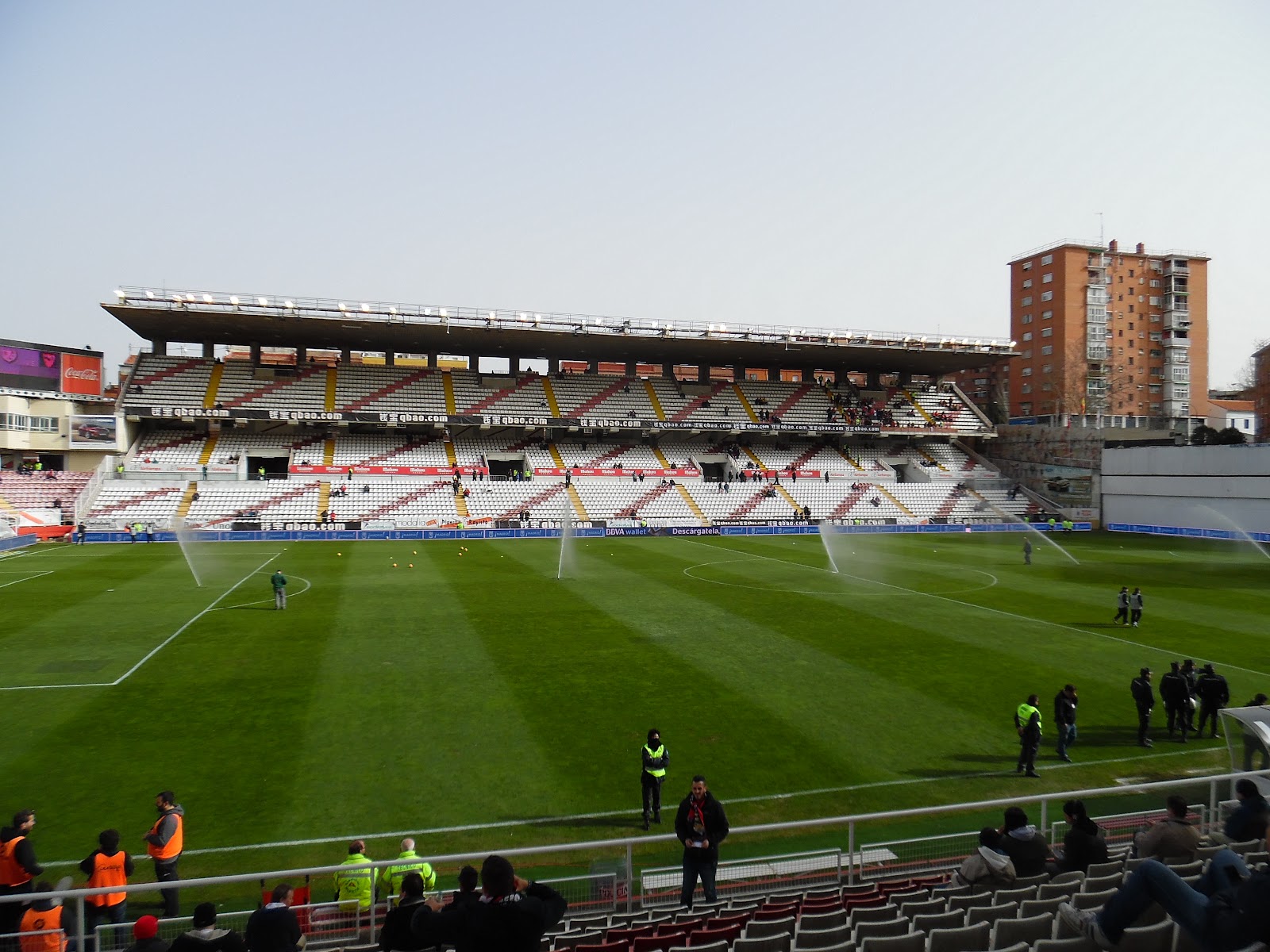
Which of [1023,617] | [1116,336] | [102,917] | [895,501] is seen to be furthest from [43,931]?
[1116,336]

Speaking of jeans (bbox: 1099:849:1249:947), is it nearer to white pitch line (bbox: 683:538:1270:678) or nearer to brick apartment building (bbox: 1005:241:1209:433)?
white pitch line (bbox: 683:538:1270:678)

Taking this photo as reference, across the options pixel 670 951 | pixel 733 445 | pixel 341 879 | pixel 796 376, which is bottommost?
pixel 341 879

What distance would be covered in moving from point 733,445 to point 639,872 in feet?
191

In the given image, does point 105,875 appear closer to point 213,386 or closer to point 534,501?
point 534,501

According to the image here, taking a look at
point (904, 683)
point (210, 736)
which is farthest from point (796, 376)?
point (210, 736)

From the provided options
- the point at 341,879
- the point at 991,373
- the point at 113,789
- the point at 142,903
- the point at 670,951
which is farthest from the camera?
the point at 991,373

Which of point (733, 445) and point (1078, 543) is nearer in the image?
point (1078, 543)

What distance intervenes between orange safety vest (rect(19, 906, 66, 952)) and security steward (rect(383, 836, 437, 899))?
246 cm

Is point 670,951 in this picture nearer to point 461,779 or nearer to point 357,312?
point 461,779

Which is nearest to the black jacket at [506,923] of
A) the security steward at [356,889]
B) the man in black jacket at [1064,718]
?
the security steward at [356,889]

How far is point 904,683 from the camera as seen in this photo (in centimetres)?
1619

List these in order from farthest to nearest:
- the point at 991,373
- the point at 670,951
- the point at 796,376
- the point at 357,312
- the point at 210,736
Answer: the point at 991,373
the point at 796,376
the point at 357,312
the point at 210,736
the point at 670,951

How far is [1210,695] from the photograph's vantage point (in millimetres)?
13734

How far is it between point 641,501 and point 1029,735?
142 feet
